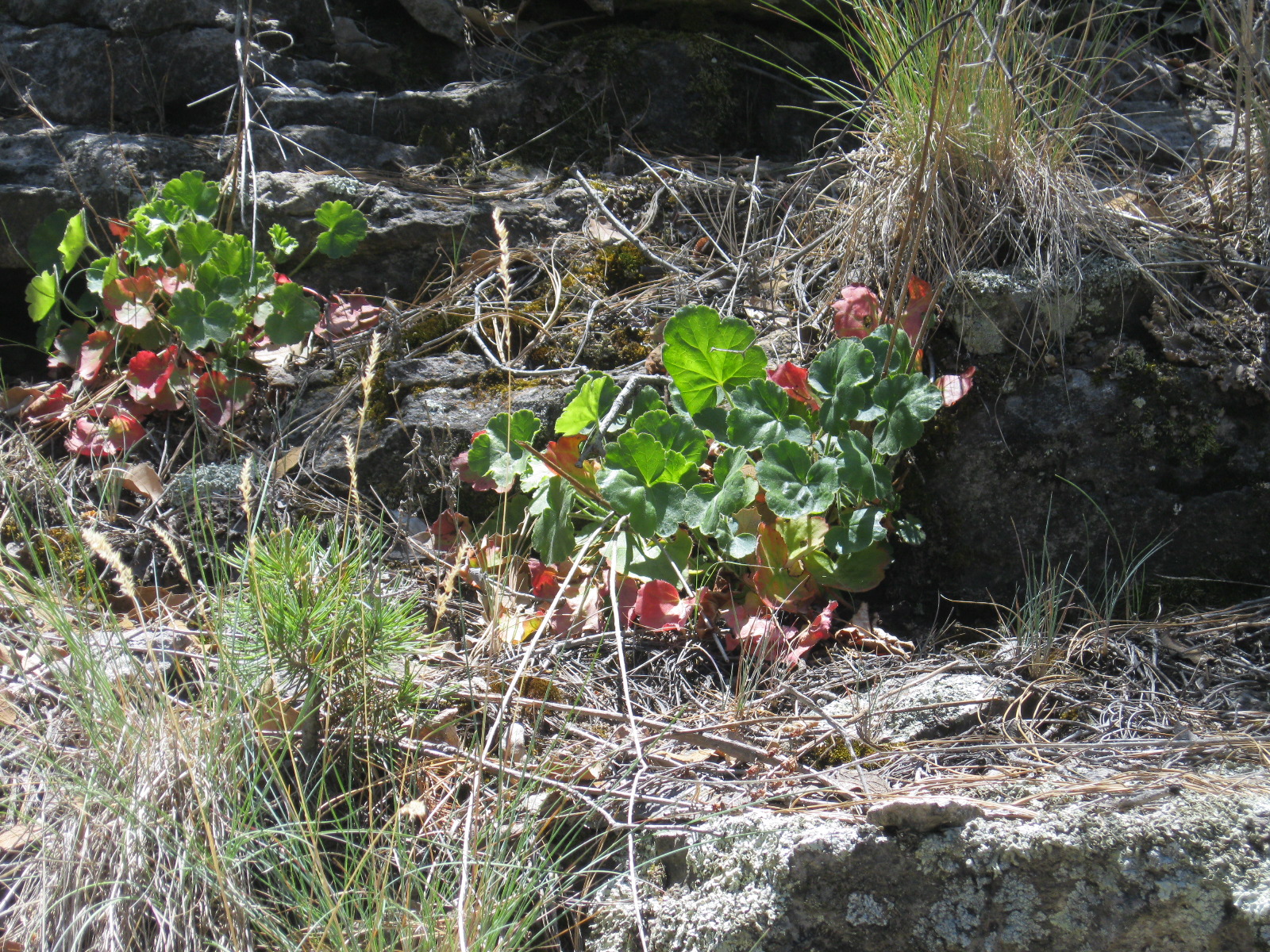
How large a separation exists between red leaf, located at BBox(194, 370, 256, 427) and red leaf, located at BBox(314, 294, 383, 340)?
11.0 inches

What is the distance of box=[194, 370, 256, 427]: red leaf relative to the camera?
2336mm

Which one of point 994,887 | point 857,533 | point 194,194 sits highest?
point 194,194

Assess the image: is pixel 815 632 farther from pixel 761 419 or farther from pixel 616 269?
pixel 616 269

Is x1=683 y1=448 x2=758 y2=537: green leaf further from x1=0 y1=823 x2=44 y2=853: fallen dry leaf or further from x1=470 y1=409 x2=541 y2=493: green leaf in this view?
x1=0 y1=823 x2=44 y2=853: fallen dry leaf

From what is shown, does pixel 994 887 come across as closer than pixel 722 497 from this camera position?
Yes

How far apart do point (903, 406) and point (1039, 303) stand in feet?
1.74

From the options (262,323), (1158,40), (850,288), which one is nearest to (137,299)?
(262,323)

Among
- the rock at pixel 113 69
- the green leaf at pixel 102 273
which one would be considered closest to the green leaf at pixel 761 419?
the green leaf at pixel 102 273

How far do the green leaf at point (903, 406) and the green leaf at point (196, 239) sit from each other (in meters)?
1.75

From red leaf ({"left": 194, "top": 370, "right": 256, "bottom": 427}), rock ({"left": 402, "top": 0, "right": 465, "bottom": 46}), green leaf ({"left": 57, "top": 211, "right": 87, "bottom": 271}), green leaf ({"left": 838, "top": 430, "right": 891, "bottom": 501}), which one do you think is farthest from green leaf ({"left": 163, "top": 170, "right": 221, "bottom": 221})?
green leaf ({"left": 838, "top": 430, "right": 891, "bottom": 501})

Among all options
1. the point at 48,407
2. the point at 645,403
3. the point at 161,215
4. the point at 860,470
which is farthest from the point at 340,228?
the point at 860,470

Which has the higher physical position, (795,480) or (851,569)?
(795,480)

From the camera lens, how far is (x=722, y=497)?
175 centimetres

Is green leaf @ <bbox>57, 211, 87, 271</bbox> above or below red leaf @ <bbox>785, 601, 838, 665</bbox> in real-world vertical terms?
above
